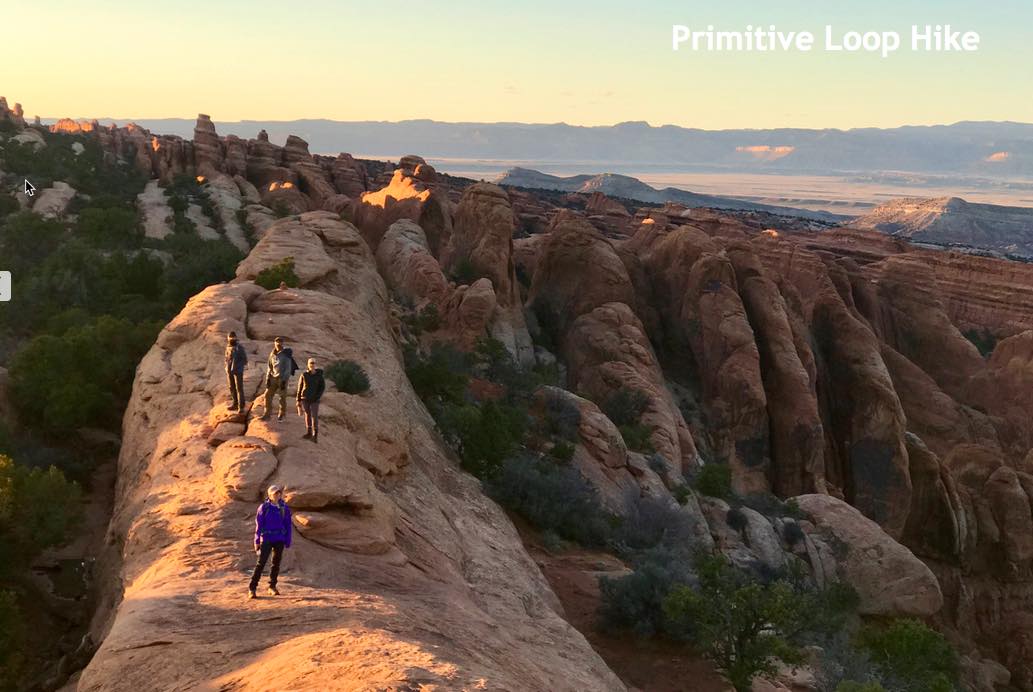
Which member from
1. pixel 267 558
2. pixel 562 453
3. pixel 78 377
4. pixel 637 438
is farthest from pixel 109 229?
pixel 267 558

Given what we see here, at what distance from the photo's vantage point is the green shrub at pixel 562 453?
83.2 feet

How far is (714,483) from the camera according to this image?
1182 inches

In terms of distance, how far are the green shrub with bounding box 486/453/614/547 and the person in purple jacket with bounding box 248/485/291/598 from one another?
39.5 feet

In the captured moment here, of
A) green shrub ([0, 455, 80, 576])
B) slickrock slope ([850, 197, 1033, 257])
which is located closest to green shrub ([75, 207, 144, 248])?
green shrub ([0, 455, 80, 576])

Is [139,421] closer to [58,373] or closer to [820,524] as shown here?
[58,373]

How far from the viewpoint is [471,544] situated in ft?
51.3

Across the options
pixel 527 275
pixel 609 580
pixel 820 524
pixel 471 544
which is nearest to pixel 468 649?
pixel 471 544

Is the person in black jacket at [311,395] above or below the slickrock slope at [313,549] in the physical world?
above

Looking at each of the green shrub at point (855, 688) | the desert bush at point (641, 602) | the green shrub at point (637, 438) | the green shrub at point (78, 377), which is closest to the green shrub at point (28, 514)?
the green shrub at point (78, 377)

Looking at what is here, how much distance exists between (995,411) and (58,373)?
49.8m

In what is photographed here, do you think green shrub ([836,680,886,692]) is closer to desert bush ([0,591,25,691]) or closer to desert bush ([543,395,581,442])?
desert bush ([0,591,25,691])

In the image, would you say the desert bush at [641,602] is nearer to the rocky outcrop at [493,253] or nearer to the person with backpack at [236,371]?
the person with backpack at [236,371]

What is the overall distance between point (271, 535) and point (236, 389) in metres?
5.70

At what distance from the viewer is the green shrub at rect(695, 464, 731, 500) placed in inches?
1180
